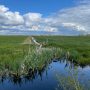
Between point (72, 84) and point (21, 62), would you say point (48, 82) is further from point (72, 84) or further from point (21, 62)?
point (72, 84)

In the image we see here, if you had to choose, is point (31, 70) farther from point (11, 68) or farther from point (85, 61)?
point (85, 61)

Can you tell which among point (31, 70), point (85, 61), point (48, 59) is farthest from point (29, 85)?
point (85, 61)

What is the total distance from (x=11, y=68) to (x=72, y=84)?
14409mm

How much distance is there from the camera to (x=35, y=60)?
29.9 metres

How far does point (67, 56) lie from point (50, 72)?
478 inches

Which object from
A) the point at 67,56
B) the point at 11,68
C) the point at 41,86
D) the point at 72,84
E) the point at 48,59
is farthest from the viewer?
the point at 67,56

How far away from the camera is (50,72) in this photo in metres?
31.8

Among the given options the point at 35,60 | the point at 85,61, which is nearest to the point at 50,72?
the point at 35,60

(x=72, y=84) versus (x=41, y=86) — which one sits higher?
(x=72, y=84)

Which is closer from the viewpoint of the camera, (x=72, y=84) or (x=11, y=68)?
(x=72, y=84)

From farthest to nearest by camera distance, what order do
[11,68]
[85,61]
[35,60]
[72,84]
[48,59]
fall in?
[85,61]
[48,59]
[35,60]
[11,68]
[72,84]

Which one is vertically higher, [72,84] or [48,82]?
[72,84]

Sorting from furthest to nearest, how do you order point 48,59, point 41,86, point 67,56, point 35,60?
point 67,56
point 48,59
point 35,60
point 41,86

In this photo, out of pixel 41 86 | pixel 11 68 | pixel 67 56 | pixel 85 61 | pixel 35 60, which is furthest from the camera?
pixel 67 56
